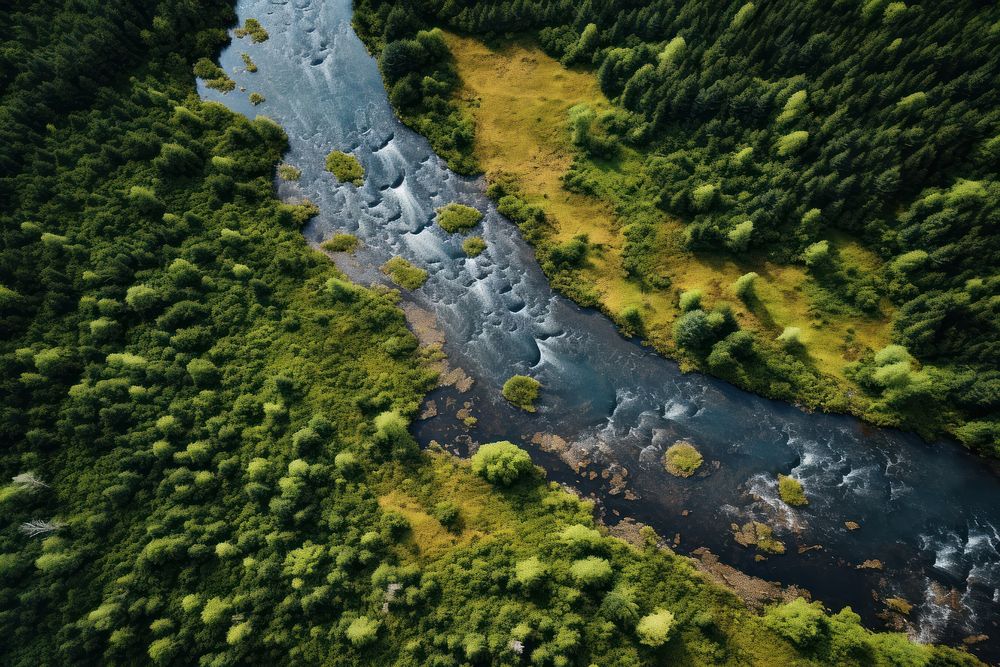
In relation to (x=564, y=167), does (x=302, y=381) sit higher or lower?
lower

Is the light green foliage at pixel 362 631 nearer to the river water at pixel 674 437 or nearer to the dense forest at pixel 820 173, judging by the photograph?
the river water at pixel 674 437

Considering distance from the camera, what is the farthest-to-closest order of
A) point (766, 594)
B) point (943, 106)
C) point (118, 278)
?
point (118, 278) → point (943, 106) → point (766, 594)

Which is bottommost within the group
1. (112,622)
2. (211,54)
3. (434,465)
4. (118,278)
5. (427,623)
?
(112,622)

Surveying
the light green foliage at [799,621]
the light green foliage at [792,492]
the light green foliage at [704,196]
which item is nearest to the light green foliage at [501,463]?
the light green foliage at [799,621]

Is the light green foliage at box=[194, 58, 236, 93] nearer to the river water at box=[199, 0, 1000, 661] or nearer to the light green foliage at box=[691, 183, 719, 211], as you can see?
the river water at box=[199, 0, 1000, 661]

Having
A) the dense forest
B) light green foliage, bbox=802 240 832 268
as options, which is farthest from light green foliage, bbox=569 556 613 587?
light green foliage, bbox=802 240 832 268

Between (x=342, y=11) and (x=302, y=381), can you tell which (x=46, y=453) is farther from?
(x=342, y=11)

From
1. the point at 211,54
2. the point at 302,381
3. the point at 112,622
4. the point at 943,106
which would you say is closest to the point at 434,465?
the point at 302,381
